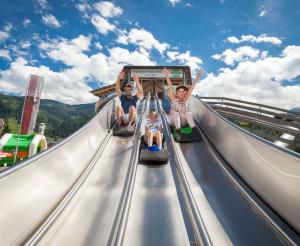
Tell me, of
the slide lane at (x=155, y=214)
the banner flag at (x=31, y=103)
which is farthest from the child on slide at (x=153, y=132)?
the banner flag at (x=31, y=103)

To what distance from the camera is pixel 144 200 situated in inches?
124

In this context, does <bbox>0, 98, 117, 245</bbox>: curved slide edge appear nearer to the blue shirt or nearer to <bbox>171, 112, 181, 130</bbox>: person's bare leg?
<bbox>171, 112, 181, 130</bbox>: person's bare leg

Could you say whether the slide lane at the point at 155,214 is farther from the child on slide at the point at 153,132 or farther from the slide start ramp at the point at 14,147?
the slide start ramp at the point at 14,147

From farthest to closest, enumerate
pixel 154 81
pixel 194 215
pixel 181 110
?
pixel 154 81 < pixel 181 110 < pixel 194 215

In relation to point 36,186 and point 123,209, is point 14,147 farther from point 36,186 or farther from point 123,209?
point 123,209

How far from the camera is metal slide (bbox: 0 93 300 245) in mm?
2273

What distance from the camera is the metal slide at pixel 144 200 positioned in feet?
7.46

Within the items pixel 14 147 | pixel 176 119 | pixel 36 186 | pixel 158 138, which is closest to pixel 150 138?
pixel 158 138

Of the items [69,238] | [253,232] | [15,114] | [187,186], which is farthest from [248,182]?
[15,114]

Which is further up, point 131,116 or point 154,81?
point 154,81

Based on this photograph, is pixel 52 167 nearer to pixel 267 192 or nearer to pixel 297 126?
pixel 267 192

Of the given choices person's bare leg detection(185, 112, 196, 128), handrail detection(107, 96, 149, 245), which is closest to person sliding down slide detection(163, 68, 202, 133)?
person's bare leg detection(185, 112, 196, 128)

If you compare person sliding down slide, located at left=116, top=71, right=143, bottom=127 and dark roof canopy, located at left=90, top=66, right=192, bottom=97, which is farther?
dark roof canopy, located at left=90, top=66, right=192, bottom=97

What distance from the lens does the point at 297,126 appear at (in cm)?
1054
